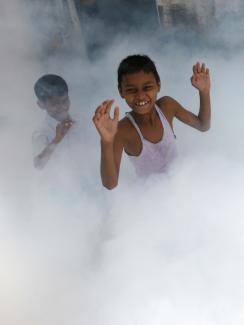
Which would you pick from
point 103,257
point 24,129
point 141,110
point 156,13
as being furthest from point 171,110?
point 24,129

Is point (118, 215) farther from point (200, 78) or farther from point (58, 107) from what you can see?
point (200, 78)

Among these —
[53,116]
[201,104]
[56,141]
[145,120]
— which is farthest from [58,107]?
[201,104]

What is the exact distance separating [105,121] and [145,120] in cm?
35

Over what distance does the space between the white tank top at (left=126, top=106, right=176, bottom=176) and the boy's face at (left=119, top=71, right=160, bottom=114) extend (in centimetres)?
8

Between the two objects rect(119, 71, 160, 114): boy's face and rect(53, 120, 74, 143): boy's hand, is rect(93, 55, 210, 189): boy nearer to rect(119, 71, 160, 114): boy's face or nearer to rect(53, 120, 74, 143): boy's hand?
rect(119, 71, 160, 114): boy's face

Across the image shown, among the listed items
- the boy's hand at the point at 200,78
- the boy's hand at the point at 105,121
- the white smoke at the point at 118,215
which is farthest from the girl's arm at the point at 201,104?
the boy's hand at the point at 105,121

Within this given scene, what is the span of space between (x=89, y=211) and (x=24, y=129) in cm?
67

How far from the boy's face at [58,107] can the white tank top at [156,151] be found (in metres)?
0.41

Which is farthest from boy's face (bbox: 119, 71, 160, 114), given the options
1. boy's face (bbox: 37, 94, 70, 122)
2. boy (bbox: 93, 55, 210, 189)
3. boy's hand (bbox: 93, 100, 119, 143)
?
boy's face (bbox: 37, 94, 70, 122)

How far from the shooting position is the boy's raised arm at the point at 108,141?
1.91m

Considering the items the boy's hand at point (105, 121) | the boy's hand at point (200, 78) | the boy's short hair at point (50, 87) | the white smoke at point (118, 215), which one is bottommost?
the white smoke at point (118, 215)

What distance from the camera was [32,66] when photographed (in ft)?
9.34

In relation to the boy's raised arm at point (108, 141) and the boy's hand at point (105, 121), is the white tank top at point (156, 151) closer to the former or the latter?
the boy's raised arm at point (108, 141)

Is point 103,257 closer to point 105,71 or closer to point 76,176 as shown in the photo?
point 76,176
